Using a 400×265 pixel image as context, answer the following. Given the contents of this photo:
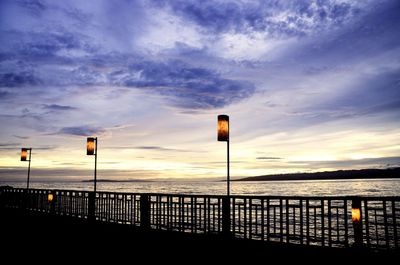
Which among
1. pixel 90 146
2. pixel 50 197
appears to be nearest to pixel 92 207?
pixel 50 197

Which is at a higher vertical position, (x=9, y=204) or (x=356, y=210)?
(x=356, y=210)

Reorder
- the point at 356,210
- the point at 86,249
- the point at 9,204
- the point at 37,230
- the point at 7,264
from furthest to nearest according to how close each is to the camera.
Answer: the point at 9,204 → the point at 37,230 → the point at 86,249 → the point at 356,210 → the point at 7,264

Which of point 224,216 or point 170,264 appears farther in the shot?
point 224,216

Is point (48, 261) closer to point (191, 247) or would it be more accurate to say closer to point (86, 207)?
point (191, 247)

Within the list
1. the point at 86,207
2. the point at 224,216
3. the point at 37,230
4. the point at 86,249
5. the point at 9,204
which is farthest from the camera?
the point at 9,204

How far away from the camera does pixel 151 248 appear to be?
23.2ft

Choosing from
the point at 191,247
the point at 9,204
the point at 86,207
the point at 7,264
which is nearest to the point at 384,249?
the point at 191,247

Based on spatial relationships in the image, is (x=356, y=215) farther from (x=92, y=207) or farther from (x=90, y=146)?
(x=90, y=146)

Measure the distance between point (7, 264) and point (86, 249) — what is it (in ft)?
5.49

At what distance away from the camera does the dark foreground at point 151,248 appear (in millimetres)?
5973

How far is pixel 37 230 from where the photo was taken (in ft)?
32.1

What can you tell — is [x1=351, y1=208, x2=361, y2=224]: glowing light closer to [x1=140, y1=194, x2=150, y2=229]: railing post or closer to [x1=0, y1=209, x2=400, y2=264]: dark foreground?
[x1=0, y1=209, x2=400, y2=264]: dark foreground

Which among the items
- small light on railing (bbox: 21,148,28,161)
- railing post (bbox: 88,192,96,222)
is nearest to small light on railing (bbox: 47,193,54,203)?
railing post (bbox: 88,192,96,222)

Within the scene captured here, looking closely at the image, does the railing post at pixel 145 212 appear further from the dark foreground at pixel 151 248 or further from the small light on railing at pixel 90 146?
the small light on railing at pixel 90 146
